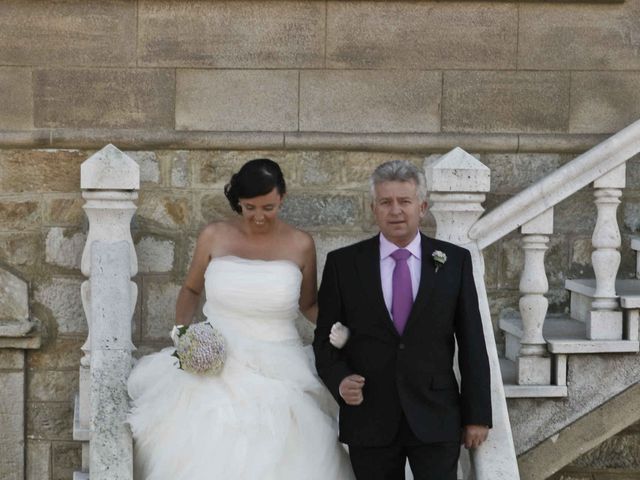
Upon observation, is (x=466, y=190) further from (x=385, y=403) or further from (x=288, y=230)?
(x=385, y=403)

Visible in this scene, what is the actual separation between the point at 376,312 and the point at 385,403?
34 cm

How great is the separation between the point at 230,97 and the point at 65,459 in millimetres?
2179

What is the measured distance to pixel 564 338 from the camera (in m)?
5.08

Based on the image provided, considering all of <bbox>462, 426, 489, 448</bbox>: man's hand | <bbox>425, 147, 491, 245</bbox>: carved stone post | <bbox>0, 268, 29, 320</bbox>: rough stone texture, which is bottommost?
<bbox>462, 426, 489, 448</bbox>: man's hand

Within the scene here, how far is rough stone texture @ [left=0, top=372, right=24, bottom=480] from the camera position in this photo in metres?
5.73

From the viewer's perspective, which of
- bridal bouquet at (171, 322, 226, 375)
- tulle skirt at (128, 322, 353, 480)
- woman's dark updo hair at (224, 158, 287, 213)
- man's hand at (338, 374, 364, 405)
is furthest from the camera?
woman's dark updo hair at (224, 158, 287, 213)

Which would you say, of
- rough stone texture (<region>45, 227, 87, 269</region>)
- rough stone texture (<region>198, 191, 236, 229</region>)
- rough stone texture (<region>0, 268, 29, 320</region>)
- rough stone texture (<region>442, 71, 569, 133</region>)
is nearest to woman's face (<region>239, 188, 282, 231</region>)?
rough stone texture (<region>198, 191, 236, 229</region>)

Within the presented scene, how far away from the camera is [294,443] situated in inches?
165

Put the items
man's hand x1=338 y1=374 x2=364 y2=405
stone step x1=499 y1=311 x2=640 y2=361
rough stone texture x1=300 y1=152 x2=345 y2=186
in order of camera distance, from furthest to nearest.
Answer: rough stone texture x1=300 y1=152 x2=345 y2=186, stone step x1=499 y1=311 x2=640 y2=361, man's hand x1=338 y1=374 x2=364 y2=405

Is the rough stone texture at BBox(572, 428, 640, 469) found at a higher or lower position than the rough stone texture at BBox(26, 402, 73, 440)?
lower

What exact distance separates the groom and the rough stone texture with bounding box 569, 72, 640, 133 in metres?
2.19

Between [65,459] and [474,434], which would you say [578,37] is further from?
[65,459]

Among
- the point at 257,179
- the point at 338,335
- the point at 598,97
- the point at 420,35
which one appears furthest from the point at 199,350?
the point at 598,97

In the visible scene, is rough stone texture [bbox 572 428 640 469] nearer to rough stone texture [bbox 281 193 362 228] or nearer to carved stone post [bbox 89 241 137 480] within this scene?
rough stone texture [bbox 281 193 362 228]
